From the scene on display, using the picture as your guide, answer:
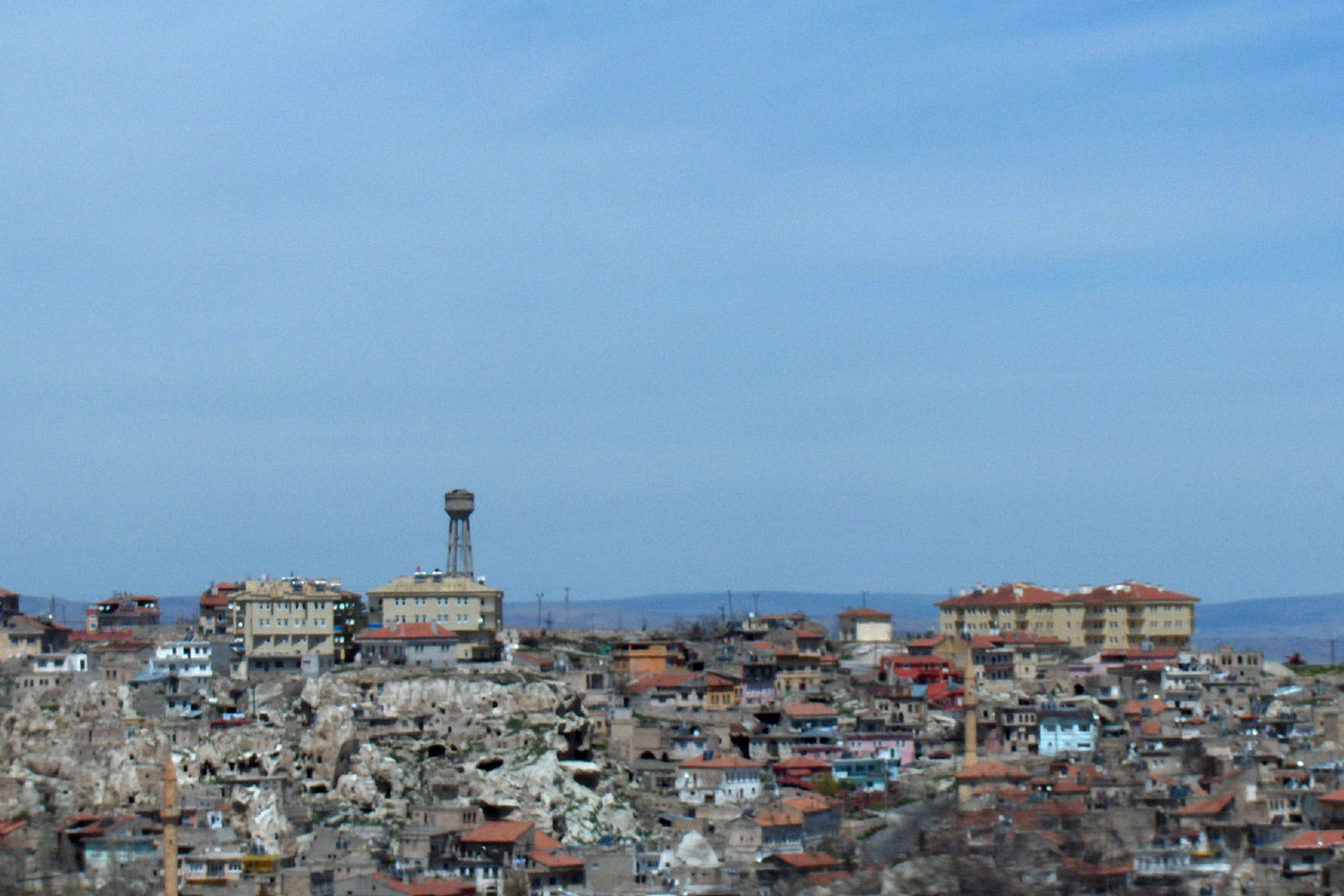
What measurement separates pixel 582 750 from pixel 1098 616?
30940 millimetres

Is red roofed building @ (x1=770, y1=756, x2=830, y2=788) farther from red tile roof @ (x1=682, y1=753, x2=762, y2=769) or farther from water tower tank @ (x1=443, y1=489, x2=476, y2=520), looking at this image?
water tower tank @ (x1=443, y1=489, x2=476, y2=520)

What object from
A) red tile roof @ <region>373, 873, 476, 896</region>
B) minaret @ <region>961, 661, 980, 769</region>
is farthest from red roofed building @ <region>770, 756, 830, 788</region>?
red tile roof @ <region>373, 873, 476, 896</region>

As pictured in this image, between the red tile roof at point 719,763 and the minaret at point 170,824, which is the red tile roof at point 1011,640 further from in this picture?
the minaret at point 170,824

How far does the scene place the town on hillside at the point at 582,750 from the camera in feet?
167

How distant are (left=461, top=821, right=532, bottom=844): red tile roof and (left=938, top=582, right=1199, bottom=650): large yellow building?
119 ft

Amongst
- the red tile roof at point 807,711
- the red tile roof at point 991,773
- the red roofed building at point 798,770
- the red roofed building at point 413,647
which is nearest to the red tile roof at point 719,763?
the red roofed building at point 798,770

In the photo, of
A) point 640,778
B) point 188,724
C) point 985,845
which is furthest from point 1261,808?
point 985,845

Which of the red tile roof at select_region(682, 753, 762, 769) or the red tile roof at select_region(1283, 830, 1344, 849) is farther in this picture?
the red tile roof at select_region(682, 753, 762, 769)

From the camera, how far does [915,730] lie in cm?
6788

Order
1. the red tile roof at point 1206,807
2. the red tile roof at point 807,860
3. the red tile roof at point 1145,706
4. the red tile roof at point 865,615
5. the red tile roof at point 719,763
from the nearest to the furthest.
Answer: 1. the red tile roof at point 807,860
2. the red tile roof at point 1206,807
3. the red tile roof at point 719,763
4. the red tile roof at point 1145,706
5. the red tile roof at point 865,615

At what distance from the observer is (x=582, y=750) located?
204 feet

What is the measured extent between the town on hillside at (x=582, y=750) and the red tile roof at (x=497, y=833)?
0.30 feet

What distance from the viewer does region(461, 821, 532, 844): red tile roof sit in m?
53.1

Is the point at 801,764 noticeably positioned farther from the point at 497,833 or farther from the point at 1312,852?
the point at 1312,852
